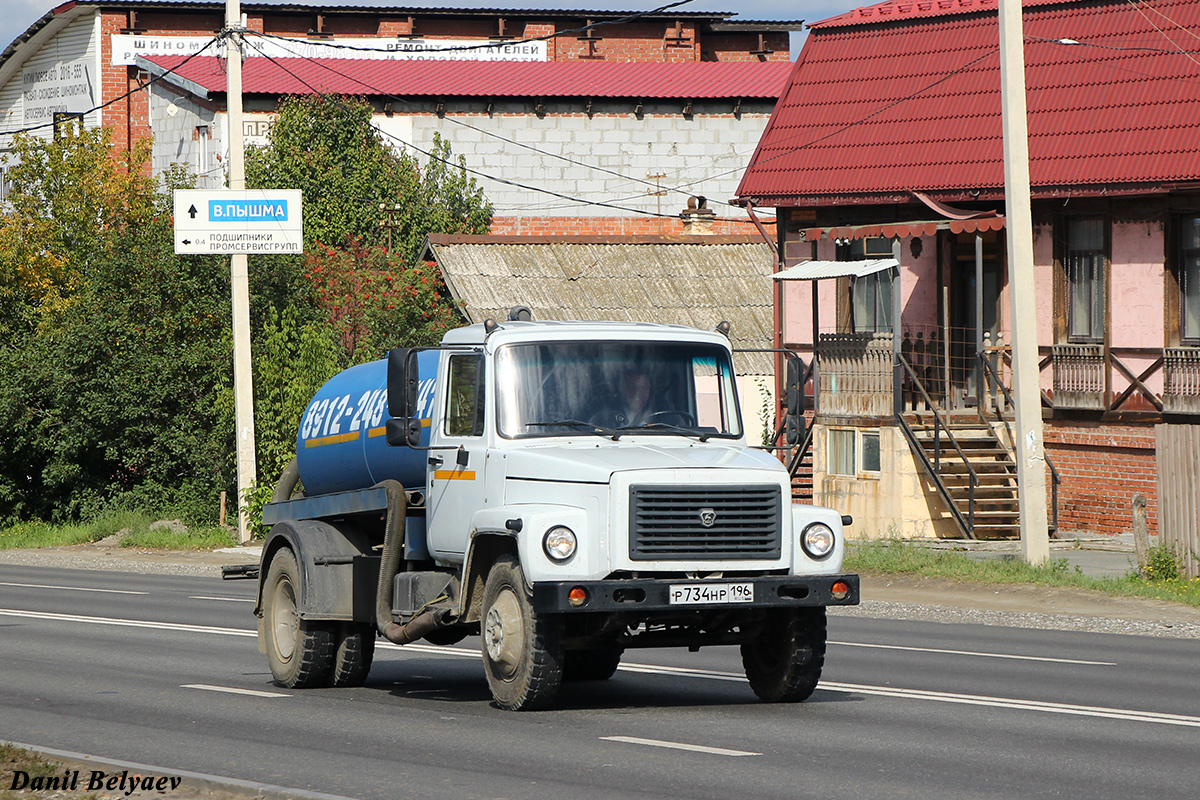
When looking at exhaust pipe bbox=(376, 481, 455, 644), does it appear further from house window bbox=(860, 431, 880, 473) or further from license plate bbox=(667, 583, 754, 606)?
house window bbox=(860, 431, 880, 473)

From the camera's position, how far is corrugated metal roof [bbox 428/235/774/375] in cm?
4072

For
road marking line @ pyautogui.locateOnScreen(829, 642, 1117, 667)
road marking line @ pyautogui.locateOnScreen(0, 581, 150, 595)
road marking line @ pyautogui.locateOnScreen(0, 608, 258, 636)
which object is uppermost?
road marking line @ pyautogui.locateOnScreen(0, 608, 258, 636)

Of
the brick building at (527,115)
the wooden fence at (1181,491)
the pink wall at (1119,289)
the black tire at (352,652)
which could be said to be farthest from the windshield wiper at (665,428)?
the brick building at (527,115)

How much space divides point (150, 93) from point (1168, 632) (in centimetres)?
4654

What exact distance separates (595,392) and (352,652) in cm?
315

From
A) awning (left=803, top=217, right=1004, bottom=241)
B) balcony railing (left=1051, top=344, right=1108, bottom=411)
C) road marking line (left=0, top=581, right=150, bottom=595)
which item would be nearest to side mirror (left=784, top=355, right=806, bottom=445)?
road marking line (left=0, top=581, right=150, bottom=595)

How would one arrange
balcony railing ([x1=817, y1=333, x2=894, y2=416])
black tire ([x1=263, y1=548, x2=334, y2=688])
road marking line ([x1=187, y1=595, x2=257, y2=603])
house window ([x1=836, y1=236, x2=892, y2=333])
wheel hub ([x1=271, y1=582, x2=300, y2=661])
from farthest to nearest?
house window ([x1=836, y1=236, x2=892, y2=333]) < balcony railing ([x1=817, y1=333, x2=894, y2=416]) < road marking line ([x1=187, y1=595, x2=257, y2=603]) < wheel hub ([x1=271, y1=582, x2=300, y2=661]) < black tire ([x1=263, y1=548, x2=334, y2=688])

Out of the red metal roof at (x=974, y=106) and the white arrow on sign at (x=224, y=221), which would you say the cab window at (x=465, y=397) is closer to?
the red metal roof at (x=974, y=106)

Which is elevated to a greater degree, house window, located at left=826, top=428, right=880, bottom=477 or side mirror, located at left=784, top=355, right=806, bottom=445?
side mirror, located at left=784, top=355, right=806, bottom=445

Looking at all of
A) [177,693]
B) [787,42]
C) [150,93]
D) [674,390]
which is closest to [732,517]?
[674,390]

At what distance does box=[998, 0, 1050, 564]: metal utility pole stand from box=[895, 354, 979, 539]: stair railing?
550cm

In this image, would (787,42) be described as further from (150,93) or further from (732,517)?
(732,517)

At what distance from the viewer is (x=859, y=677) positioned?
14430mm

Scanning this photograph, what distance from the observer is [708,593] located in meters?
11.3
